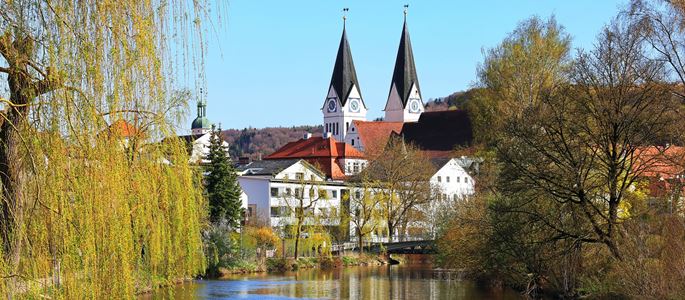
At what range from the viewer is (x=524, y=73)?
1821 inches

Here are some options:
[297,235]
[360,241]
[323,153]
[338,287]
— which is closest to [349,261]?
[360,241]

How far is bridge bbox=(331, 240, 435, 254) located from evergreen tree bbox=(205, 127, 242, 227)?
9556 mm

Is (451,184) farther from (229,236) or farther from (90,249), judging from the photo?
(90,249)

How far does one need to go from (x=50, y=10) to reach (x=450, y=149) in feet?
317

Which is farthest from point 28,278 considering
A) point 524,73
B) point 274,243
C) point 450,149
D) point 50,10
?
point 450,149

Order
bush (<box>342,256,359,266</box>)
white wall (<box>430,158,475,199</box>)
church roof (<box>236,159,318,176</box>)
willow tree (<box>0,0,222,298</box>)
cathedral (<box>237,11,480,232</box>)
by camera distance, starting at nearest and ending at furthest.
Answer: willow tree (<box>0,0,222,298</box>), bush (<box>342,256,359,266</box>), cathedral (<box>237,11,480,232</box>), church roof (<box>236,159,318,176</box>), white wall (<box>430,158,475,199</box>)

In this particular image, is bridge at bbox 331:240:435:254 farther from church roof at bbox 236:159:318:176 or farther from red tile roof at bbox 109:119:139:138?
red tile roof at bbox 109:119:139:138

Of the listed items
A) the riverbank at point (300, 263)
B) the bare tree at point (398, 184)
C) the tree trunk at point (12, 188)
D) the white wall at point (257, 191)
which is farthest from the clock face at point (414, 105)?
the tree trunk at point (12, 188)

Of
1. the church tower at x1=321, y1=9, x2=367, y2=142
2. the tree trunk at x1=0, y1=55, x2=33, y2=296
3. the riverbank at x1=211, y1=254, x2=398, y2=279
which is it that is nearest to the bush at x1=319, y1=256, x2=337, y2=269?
the riverbank at x1=211, y1=254, x2=398, y2=279

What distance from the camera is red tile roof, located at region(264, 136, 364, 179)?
3558 inches

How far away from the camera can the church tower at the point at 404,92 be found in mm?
120625

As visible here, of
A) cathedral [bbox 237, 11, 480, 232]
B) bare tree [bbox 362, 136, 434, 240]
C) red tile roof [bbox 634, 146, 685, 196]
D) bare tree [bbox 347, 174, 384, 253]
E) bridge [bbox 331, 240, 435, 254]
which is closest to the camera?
red tile roof [bbox 634, 146, 685, 196]

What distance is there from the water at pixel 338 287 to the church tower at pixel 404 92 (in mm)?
72048

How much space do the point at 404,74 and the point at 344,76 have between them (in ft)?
24.6
